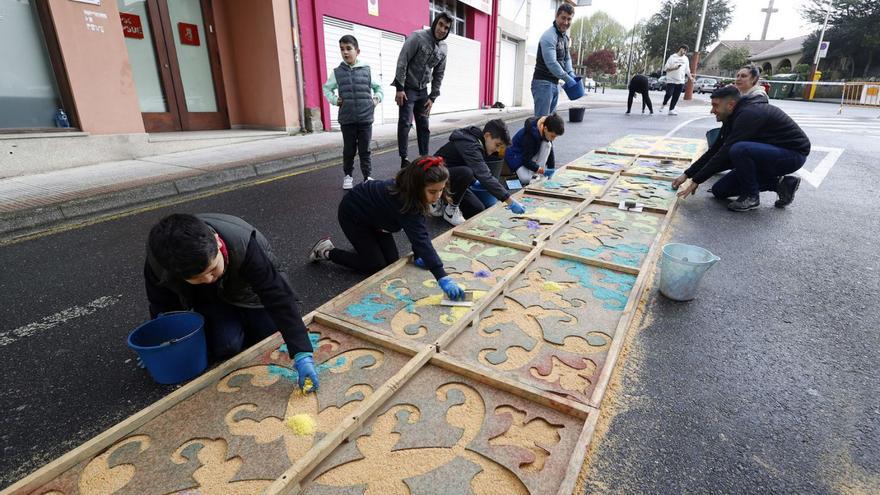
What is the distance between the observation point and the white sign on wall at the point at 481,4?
14.4 metres

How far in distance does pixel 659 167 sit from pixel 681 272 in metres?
4.16

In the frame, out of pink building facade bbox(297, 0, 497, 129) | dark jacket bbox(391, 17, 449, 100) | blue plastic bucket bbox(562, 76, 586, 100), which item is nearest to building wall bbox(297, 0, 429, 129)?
pink building facade bbox(297, 0, 497, 129)

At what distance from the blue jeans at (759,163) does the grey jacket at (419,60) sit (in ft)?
11.6

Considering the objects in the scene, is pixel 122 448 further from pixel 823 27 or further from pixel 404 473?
pixel 823 27

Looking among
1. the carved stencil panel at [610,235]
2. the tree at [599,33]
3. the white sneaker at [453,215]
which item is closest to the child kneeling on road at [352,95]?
the white sneaker at [453,215]

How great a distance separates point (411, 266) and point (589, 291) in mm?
1228

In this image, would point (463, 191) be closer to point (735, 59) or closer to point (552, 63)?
point (552, 63)

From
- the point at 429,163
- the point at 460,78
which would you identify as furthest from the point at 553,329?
the point at 460,78

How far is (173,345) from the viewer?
1.90 meters

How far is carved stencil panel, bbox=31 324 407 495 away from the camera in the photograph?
1.56 metres

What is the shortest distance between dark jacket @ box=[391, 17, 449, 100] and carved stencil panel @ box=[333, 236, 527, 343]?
9.86 ft

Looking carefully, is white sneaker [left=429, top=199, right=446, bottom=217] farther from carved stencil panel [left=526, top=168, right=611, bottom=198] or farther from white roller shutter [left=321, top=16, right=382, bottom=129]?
white roller shutter [left=321, top=16, right=382, bottom=129]

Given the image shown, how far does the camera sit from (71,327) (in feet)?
8.11

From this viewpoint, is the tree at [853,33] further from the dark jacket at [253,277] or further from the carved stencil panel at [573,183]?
the dark jacket at [253,277]
